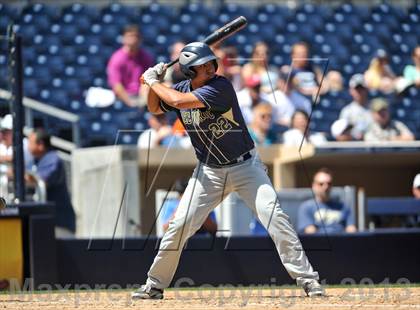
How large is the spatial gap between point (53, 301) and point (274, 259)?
2770 millimetres

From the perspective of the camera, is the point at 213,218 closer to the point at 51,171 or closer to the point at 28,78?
the point at 51,171

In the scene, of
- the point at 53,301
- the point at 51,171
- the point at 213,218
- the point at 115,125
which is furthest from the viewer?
the point at 115,125

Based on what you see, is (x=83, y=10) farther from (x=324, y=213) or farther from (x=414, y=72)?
(x=324, y=213)

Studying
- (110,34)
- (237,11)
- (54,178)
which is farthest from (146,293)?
(237,11)

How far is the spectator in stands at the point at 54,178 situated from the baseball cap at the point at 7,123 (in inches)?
46.0

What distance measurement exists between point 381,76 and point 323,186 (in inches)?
173

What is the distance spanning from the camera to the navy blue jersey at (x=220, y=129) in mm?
6926

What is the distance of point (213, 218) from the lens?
32.8ft

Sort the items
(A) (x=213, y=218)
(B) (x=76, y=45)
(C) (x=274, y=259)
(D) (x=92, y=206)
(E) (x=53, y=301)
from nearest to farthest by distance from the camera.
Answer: (E) (x=53, y=301) < (C) (x=274, y=259) < (A) (x=213, y=218) < (D) (x=92, y=206) < (B) (x=76, y=45)

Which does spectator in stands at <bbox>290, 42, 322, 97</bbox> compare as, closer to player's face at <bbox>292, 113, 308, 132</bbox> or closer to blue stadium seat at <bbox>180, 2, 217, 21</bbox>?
player's face at <bbox>292, 113, 308, 132</bbox>

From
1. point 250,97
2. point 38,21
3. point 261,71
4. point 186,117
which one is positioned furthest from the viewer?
point 38,21

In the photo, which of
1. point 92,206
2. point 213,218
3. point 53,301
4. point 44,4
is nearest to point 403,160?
point 213,218

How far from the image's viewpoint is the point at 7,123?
31.1 feet

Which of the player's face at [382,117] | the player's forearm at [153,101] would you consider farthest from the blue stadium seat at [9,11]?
the player's forearm at [153,101]
